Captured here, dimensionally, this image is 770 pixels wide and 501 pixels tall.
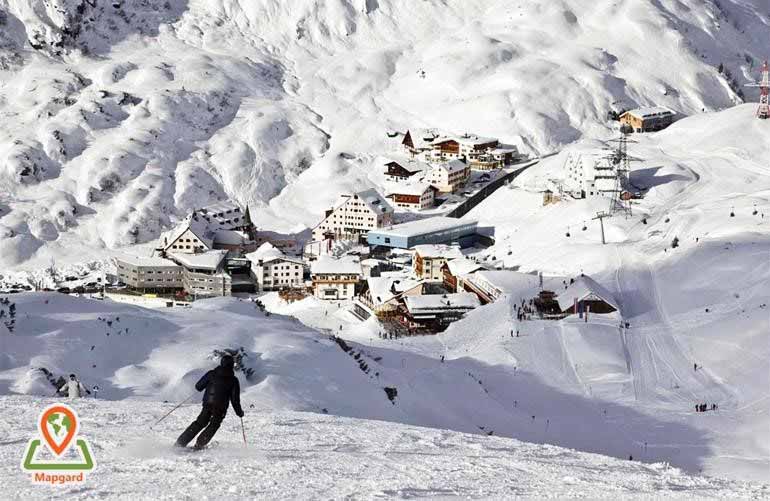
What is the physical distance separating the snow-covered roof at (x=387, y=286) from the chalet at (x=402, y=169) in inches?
804

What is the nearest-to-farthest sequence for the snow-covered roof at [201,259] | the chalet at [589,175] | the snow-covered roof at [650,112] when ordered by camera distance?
1. the snow-covered roof at [201,259]
2. the chalet at [589,175]
3. the snow-covered roof at [650,112]

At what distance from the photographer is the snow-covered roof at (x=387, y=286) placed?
56031mm

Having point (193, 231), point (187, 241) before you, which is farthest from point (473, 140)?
point (187, 241)

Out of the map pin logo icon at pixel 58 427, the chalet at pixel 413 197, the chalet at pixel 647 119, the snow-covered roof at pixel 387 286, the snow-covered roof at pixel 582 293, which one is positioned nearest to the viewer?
the map pin logo icon at pixel 58 427

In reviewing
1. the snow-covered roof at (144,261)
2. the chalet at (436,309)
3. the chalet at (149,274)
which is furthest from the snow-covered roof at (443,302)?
the snow-covered roof at (144,261)

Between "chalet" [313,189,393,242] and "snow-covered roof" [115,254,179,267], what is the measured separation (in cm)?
1087

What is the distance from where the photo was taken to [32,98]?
277ft

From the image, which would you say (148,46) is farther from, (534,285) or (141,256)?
(534,285)

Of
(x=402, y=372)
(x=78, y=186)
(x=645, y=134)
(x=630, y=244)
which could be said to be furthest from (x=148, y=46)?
(x=402, y=372)

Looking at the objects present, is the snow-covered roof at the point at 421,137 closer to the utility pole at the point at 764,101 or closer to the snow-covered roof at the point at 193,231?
the snow-covered roof at the point at 193,231

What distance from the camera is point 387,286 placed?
2266 inches

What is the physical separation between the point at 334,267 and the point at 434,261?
5653mm

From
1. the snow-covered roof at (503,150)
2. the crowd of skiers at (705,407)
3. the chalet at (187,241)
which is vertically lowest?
the crowd of skiers at (705,407)

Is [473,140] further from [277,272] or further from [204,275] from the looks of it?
[204,275]
